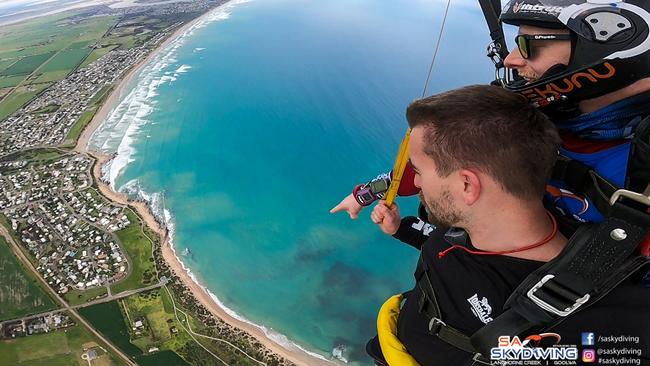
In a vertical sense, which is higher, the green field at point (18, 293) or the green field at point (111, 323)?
the green field at point (18, 293)

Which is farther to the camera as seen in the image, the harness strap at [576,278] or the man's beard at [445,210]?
the man's beard at [445,210]

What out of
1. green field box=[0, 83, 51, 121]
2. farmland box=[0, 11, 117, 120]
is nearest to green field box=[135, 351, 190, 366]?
green field box=[0, 83, 51, 121]

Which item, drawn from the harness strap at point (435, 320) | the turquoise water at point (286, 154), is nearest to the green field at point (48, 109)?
the turquoise water at point (286, 154)

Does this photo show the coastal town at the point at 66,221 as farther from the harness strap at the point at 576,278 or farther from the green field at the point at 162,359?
the harness strap at the point at 576,278

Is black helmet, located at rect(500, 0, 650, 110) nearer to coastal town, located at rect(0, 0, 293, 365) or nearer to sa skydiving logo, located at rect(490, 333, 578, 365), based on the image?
sa skydiving logo, located at rect(490, 333, 578, 365)

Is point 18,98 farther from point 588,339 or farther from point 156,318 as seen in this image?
point 588,339

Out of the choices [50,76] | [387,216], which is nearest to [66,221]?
[387,216]
